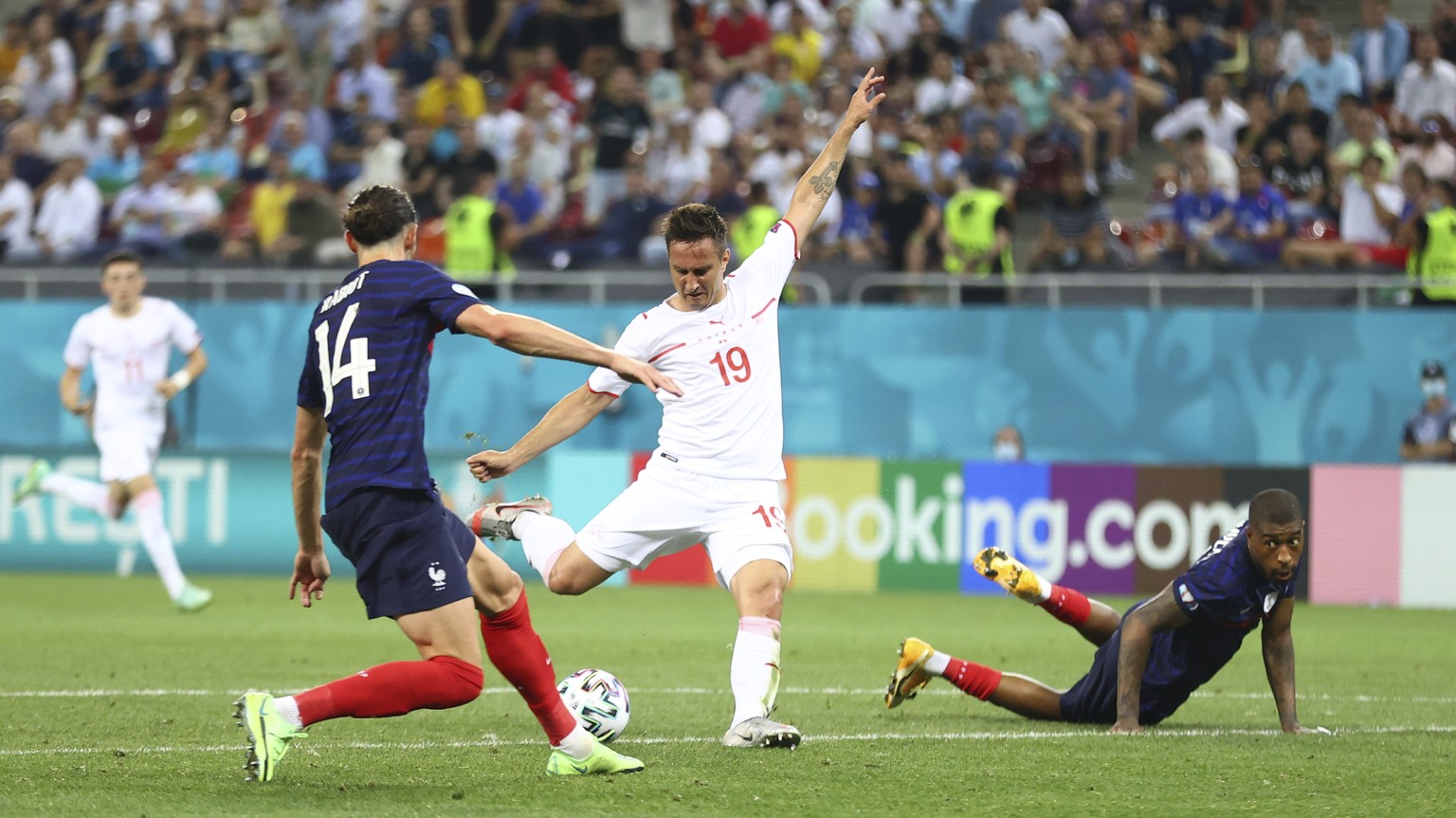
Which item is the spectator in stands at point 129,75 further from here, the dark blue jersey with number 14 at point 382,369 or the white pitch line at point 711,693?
the dark blue jersey with number 14 at point 382,369

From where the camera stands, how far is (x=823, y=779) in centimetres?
659

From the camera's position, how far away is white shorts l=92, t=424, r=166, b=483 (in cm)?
1404

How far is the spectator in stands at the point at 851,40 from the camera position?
66.1 feet

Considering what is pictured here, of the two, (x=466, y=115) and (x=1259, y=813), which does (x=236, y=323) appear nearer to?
(x=466, y=115)

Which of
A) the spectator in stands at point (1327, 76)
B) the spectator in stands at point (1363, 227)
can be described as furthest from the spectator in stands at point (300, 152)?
the spectator in stands at point (1327, 76)

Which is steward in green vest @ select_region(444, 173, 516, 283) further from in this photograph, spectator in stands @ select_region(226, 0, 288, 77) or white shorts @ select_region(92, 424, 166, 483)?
spectator in stands @ select_region(226, 0, 288, 77)

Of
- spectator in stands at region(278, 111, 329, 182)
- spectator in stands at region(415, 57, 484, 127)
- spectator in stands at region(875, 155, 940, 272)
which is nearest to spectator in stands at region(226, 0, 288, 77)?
spectator in stands at region(278, 111, 329, 182)

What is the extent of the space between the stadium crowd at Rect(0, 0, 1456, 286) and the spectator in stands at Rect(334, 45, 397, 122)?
0.04 m

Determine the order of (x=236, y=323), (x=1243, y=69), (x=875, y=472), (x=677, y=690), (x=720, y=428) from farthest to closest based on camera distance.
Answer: (x=1243, y=69), (x=236, y=323), (x=875, y=472), (x=677, y=690), (x=720, y=428)

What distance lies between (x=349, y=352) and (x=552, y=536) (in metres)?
2.10

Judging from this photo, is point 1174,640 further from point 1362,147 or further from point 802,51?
point 802,51

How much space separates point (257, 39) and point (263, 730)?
59.2ft

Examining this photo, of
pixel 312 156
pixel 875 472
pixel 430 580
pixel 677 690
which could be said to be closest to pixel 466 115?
pixel 312 156

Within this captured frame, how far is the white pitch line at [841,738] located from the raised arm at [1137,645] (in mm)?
127
